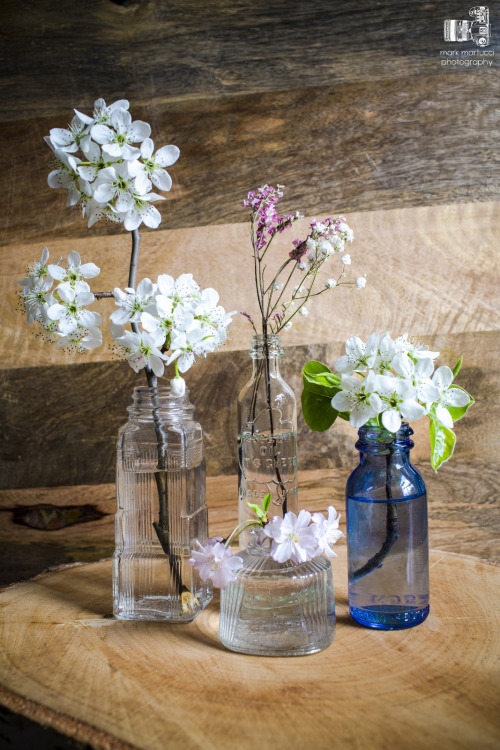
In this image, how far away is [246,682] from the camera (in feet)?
2.48

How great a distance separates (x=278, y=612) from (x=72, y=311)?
0.48 m

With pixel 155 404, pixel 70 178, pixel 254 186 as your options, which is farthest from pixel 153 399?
pixel 254 186

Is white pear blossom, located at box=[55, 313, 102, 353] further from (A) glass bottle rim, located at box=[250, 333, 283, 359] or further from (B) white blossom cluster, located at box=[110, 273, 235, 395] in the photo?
(A) glass bottle rim, located at box=[250, 333, 283, 359]

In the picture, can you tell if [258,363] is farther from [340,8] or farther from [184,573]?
[340,8]

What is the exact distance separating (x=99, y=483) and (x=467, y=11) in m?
1.24

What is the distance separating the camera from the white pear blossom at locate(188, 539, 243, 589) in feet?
2.76

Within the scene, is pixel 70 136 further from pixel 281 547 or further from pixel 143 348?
pixel 281 547

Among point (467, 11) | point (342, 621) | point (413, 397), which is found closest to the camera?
point (413, 397)

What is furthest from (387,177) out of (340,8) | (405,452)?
(405,452)

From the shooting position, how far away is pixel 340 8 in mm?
1370

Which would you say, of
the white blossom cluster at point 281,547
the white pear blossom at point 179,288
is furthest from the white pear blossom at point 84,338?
the white blossom cluster at point 281,547

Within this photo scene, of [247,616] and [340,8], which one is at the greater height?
[340,8]

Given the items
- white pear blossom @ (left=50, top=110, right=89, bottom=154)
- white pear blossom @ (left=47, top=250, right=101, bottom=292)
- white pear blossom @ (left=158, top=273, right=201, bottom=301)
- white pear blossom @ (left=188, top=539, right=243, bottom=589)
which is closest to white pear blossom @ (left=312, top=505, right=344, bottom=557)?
white pear blossom @ (left=188, top=539, right=243, bottom=589)

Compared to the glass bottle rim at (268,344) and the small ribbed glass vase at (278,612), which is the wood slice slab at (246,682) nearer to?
the small ribbed glass vase at (278,612)
